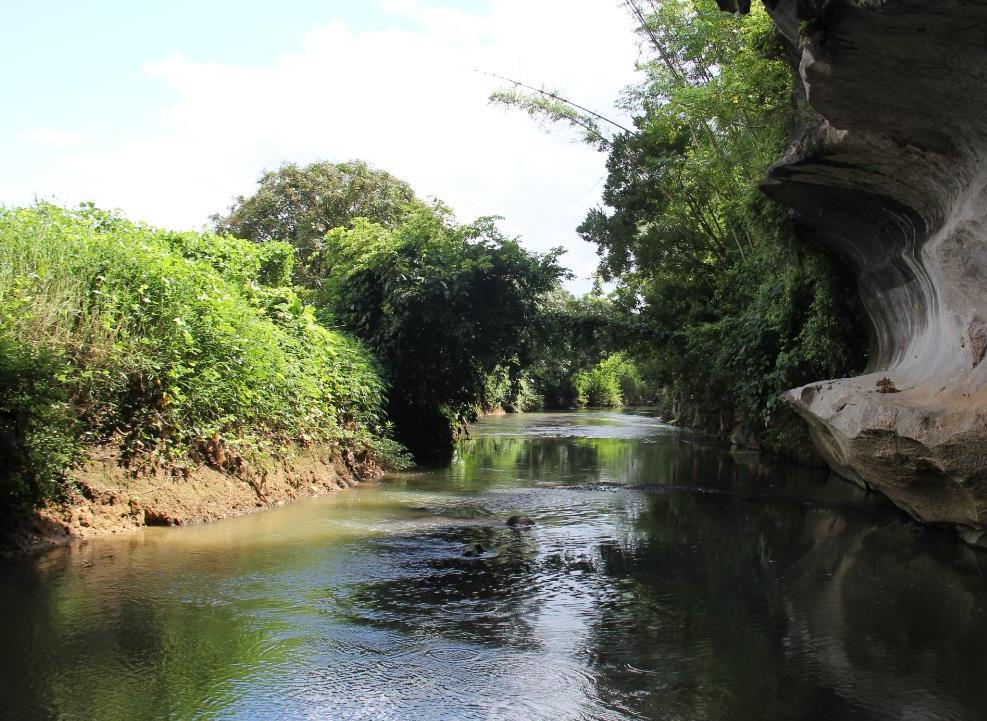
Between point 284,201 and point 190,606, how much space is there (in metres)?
25.6

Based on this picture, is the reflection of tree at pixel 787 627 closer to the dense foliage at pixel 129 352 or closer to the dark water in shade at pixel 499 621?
the dark water in shade at pixel 499 621

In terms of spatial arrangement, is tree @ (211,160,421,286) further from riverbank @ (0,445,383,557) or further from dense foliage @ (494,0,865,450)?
riverbank @ (0,445,383,557)

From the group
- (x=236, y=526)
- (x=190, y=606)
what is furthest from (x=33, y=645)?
(x=236, y=526)

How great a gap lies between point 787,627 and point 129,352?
7177 mm

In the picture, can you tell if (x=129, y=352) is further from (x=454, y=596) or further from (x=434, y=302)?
(x=434, y=302)

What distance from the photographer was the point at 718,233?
2361 cm

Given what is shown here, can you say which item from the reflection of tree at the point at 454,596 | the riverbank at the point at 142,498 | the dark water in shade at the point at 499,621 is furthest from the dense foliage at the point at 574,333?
the reflection of tree at the point at 454,596

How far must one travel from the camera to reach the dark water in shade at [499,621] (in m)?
5.11

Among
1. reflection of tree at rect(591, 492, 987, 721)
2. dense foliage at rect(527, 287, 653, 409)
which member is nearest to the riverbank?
reflection of tree at rect(591, 492, 987, 721)

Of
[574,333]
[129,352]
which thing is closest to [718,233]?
[574,333]

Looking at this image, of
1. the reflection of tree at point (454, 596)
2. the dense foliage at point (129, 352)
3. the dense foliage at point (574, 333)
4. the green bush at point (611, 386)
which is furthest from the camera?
the green bush at point (611, 386)

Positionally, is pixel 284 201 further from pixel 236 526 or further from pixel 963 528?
pixel 963 528

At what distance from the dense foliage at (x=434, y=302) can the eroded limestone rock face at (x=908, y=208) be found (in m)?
8.00

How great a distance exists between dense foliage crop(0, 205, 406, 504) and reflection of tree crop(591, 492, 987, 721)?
528 centimetres
